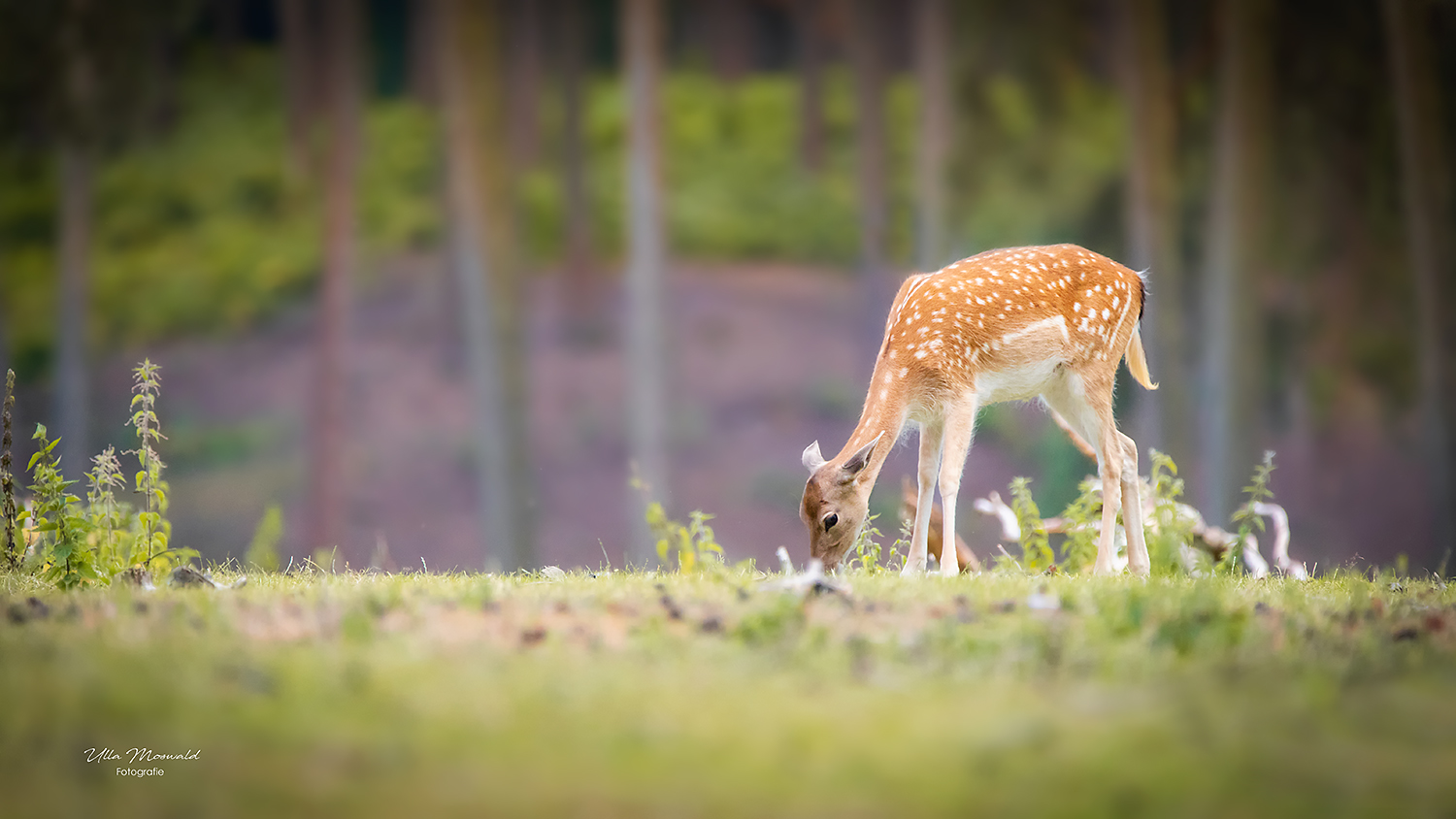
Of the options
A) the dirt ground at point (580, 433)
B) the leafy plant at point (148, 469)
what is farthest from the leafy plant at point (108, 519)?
the dirt ground at point (580, 433)

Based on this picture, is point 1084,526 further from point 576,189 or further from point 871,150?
point 576,189

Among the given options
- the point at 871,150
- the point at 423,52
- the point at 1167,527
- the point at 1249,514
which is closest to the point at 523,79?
the point at 423,52

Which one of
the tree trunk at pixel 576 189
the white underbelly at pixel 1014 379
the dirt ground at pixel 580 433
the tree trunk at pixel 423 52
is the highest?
the tree trunk at pixel 423 52

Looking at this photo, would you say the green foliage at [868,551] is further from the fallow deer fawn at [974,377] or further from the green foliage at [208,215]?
the green foliage at [208,215]

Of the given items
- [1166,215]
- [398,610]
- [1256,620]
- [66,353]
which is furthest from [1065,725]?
[66,353]

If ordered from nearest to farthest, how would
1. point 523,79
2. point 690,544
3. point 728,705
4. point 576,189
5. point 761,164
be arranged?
point 728,705 < point 690,544 < point 576,189 < point 523,79 < point 761,164

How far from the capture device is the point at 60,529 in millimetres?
5793

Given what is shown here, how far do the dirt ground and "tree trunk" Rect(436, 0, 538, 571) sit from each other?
4.59 metres

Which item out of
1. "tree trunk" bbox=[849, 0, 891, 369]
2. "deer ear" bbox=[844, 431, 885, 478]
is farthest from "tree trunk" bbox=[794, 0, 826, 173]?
"deer ear" bbox=[844, 431, 885, 478]

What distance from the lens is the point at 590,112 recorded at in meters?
31.3

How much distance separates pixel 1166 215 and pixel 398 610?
13.2 metres

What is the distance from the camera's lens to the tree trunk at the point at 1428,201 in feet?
47.7

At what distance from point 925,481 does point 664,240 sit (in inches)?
383

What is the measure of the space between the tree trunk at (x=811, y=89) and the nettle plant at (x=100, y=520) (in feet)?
75.8
